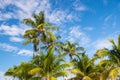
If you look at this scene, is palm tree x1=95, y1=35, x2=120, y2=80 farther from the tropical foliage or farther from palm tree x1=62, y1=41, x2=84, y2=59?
palm tree x1=62, y1=41, x2=84, y2=59

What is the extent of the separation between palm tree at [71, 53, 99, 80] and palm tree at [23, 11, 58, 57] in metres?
8.10

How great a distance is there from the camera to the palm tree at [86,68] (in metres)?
36.6

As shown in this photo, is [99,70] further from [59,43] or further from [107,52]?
[59,43]

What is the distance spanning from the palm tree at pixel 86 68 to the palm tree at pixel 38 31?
8.10m

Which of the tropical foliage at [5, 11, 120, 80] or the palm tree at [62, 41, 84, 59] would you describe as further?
the palm tree at [62, 41, 84, 59]

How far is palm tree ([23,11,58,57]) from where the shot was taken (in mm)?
43062

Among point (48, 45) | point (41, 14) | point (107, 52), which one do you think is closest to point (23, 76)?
point (48, 45)

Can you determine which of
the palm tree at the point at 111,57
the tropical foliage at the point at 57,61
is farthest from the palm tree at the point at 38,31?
the palm tree at the point at 111,57

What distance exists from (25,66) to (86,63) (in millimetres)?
8988

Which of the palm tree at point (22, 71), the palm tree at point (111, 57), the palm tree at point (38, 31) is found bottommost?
the palm tree at point (111, 57)

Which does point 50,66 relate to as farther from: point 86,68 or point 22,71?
point 22,71

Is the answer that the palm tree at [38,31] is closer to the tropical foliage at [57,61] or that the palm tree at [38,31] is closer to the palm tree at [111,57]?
the tropical foliage at [57,61]

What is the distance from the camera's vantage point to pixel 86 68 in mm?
36750

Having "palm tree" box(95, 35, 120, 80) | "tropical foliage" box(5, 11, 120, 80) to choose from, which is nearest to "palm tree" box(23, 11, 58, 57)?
Answer: "tropical foliage" box(5, 11, 120, 80)
